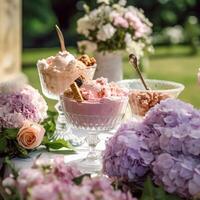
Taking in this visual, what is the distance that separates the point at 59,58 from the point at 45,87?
0.14 m

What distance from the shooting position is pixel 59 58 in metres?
1.91

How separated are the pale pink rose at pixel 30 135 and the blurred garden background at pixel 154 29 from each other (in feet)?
24.9

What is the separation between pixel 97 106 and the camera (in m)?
1.73

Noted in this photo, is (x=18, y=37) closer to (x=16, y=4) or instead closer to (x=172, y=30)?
(x=16, y=4)

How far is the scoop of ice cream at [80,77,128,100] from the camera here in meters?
1.77

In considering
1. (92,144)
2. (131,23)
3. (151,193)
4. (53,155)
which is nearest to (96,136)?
(92,144)

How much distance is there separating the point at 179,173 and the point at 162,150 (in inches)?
3.1

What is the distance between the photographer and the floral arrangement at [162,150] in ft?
4.30

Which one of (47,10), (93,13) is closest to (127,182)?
(93,13)

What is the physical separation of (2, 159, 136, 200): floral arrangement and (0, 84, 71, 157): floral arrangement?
61cm

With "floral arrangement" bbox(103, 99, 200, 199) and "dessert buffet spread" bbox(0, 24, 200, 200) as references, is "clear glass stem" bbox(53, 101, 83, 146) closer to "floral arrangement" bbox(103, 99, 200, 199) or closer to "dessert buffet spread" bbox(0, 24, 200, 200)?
"dessert buffet spread" bbox(0, 24, 200, 200)

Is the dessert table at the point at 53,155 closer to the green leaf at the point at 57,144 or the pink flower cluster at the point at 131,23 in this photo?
the green leaf at the point at 57,144

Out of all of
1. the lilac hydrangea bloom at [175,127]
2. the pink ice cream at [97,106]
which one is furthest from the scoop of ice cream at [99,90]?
the lilac hydrangea bloom at [175,127]

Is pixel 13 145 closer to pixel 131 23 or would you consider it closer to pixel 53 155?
pixel 53 155
